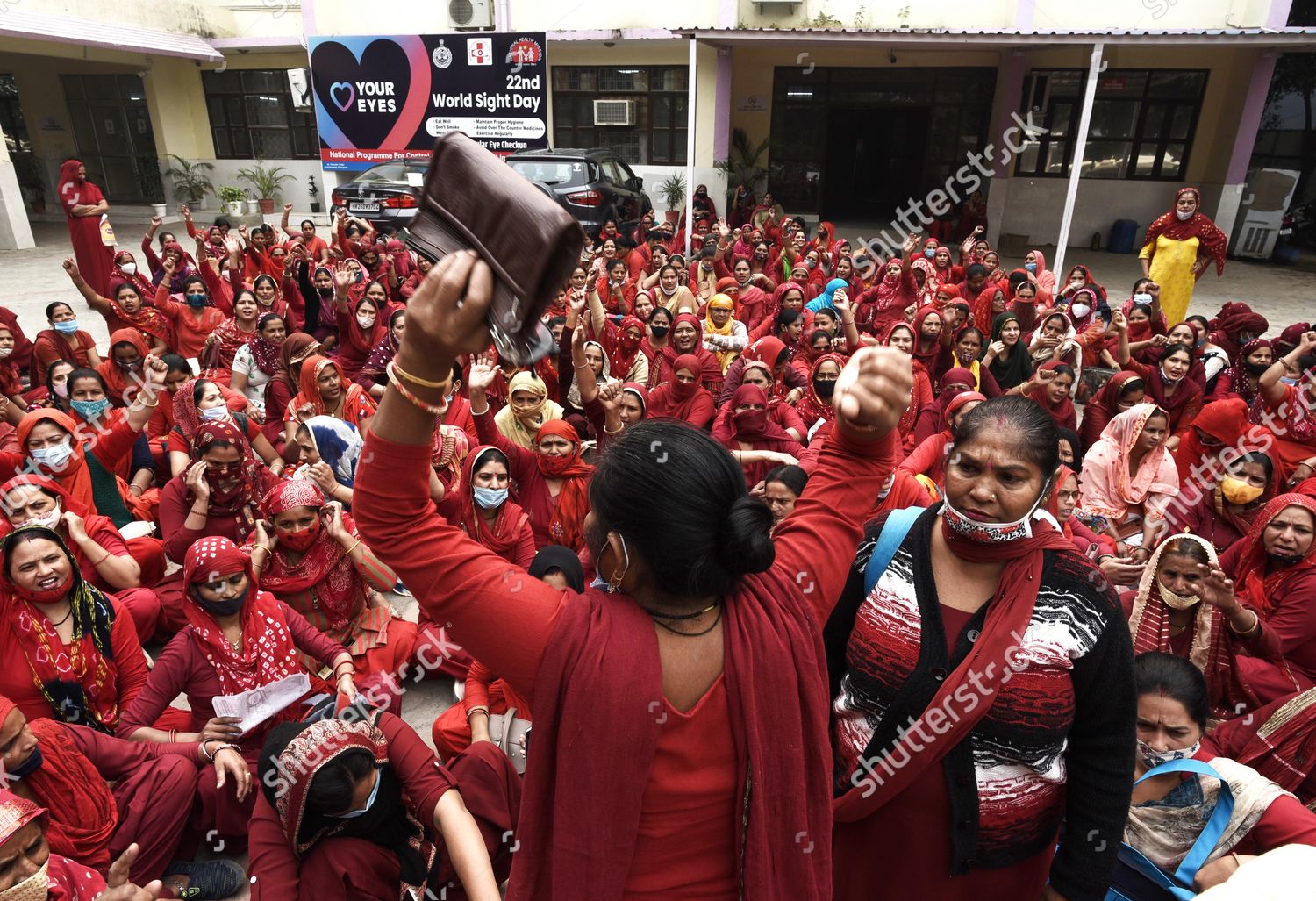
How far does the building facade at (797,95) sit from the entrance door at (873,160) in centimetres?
4

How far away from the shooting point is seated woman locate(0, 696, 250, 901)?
2221 millimetres

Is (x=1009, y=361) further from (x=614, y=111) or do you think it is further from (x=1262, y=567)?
(x=614, y=111)

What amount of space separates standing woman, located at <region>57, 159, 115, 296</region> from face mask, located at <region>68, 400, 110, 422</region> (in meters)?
6.08

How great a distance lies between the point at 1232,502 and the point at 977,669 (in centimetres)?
309

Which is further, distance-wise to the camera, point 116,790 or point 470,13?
point 470,13

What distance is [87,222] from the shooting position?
9.56 metres

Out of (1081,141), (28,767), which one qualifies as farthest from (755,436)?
(1081,141)

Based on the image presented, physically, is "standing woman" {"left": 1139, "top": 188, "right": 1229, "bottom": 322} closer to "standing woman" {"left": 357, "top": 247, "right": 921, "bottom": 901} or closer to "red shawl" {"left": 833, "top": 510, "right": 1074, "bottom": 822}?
"red shawl" {"left": 833, "top": 510, "right": 1074, "bottom": 822}

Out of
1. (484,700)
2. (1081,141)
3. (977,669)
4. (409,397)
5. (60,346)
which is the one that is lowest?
(484,700)

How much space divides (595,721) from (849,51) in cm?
1682

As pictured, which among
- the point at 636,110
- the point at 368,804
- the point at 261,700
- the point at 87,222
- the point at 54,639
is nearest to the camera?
the point at 368,804

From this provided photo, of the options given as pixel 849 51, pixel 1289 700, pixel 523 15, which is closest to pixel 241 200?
pixel 523 15

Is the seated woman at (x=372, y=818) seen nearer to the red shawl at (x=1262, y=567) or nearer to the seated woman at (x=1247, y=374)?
the red shawl at (x=1262, y=567)

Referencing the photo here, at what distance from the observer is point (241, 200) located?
666 inches
